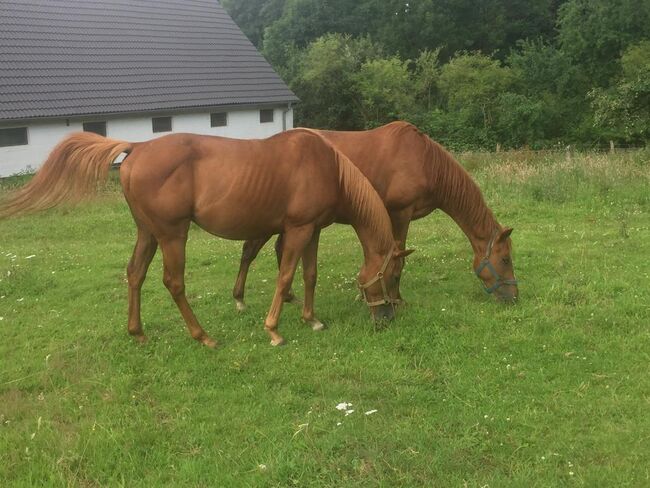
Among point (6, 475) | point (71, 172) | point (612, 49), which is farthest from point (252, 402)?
point (612, 49)

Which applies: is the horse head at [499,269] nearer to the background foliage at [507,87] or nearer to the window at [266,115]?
the background foliage at [507,87]

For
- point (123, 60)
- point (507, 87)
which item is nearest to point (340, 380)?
point (123, 60)

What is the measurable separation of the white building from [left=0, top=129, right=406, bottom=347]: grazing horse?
15.4 metres

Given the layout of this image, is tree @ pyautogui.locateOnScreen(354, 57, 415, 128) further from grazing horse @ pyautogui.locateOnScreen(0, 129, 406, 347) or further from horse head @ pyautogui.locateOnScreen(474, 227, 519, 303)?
grazing horse @ pyautogui.locateOnScreen(0, 129, 406, 347)

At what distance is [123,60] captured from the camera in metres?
22.7

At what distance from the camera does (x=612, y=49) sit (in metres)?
29.8

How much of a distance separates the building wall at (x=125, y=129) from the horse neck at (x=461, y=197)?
11.8m

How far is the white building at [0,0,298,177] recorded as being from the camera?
19141 millimetres

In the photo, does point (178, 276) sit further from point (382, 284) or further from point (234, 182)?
point (382, 284)

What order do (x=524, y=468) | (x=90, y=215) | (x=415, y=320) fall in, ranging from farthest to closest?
1. (x=90, y=215)
2. (x=415, y=320)
3. (x=524, y=468)

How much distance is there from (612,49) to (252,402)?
31918mm

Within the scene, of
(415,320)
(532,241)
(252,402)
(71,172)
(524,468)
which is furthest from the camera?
(532,241)

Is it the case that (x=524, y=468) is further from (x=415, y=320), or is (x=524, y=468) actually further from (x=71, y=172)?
(x=71, y=172)

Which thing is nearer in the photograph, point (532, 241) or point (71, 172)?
point (71, 172)
